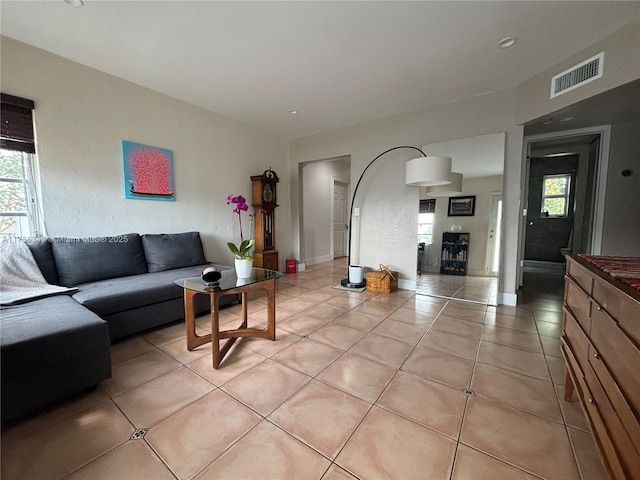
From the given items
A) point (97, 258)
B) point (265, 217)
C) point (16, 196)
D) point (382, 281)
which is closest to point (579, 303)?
point (382, 281)

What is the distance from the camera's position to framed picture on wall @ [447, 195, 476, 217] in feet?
11.5

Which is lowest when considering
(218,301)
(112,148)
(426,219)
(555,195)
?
(218,301)

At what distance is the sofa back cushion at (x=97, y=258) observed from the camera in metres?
2.41

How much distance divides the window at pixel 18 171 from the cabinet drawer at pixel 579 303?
418 cm

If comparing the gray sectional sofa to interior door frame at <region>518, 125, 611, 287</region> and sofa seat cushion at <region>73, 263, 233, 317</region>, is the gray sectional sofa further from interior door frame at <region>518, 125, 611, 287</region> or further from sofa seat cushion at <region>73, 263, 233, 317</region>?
interior door frame at <region>518, 125, 611, 287</region>

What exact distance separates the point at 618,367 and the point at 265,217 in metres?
4.14

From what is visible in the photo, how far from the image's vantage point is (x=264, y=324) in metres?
2.56

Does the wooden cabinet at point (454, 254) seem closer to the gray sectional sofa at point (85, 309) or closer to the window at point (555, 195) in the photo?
the gray sectional sofa at point (85, 309)

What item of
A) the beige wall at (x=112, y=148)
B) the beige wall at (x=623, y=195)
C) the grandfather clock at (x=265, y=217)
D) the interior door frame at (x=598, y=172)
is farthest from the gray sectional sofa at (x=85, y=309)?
the beige wall at (x=623, y=195)

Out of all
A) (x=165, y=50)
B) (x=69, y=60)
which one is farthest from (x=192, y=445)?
(x=69, y=60)

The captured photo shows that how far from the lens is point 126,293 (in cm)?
221

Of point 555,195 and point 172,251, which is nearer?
point 172,251

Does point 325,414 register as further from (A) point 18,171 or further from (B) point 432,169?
(A) point 18,171

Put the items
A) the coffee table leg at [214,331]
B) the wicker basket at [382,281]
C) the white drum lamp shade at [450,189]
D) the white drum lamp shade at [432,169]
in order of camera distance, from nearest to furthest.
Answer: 1. the coffee table leg at [214,331]
2. the white drum lamp shade at [432,169]
3. the white drum lamp shade at [450,189]
4. the wicker basket at [382,281]
